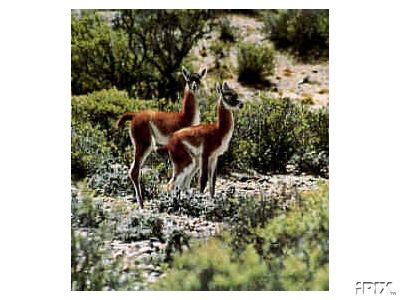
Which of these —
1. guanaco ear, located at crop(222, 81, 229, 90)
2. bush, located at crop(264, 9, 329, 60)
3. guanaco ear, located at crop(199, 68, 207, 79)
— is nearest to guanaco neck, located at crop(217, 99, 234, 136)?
guanaco ear, located at crop(222, 81, 229, 90)

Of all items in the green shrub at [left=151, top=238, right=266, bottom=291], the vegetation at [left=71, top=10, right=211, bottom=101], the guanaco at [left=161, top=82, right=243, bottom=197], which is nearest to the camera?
the green shrub at [left=151, top=238, right=266, bottom=291]

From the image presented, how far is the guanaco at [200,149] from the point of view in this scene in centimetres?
601

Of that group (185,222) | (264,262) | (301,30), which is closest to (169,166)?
(185,222)

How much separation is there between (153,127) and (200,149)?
304 millimetres

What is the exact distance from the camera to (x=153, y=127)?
6066 mm

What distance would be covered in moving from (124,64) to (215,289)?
4.66ft

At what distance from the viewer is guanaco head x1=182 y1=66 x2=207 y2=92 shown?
6.12m

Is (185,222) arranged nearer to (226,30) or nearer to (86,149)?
(86,149)

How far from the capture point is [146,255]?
234 inches

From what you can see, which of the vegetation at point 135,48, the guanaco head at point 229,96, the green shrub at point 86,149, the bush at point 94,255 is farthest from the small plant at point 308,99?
the bush at point 94,255

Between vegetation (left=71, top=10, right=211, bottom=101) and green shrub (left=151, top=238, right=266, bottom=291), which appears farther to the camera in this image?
vegetation (left=71, top=10, right=211, bottom=101)

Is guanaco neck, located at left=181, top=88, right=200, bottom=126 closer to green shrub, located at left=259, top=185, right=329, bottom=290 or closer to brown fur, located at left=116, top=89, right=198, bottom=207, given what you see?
brown fur, located at left=116, top=89, right=198, bottom=207

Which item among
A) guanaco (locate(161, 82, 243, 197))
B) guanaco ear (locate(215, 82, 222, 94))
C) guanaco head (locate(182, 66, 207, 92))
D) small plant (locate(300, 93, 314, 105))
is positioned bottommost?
guanaco (locate(161, 82, 243, 197))

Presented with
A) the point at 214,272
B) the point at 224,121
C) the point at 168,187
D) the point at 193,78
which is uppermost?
the point at 193,78
